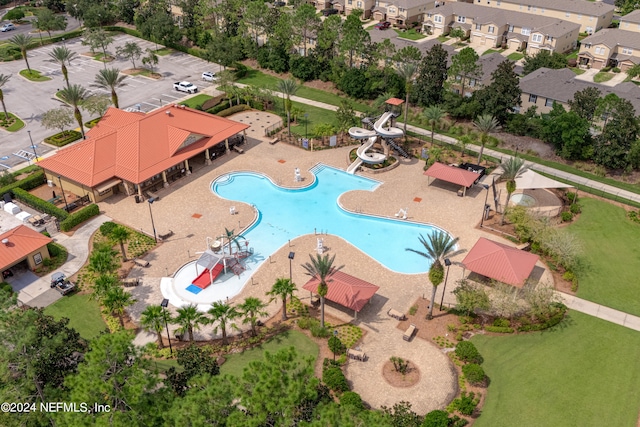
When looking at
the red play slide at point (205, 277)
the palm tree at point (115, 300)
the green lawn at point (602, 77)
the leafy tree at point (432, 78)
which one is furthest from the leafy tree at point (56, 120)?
the green lawn at point (602, 77)

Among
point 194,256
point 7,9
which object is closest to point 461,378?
point 194,256

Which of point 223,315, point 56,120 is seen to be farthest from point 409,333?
point 56,120

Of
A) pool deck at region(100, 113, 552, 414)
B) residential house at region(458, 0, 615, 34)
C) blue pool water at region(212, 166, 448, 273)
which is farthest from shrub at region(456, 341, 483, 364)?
residential house at region(458, 0, 615, 34)

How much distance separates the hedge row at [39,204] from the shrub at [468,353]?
4306cm

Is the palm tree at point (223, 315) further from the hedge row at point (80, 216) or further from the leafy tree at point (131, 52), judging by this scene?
the leafy tree at point (131, 52)

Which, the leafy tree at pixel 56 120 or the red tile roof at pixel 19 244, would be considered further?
the leafy tree at pixel 56 120

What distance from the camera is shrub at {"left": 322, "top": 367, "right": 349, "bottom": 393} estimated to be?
3825 centimetres

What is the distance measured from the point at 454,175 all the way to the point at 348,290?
25.0m

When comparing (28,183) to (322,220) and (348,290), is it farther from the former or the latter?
(348,290)

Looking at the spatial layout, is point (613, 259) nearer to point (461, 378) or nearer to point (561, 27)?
point (461, 378)

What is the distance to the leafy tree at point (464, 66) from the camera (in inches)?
3054

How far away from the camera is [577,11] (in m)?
114

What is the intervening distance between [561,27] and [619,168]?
50887 mm

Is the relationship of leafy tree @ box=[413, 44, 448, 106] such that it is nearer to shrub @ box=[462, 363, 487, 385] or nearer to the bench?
the bench
